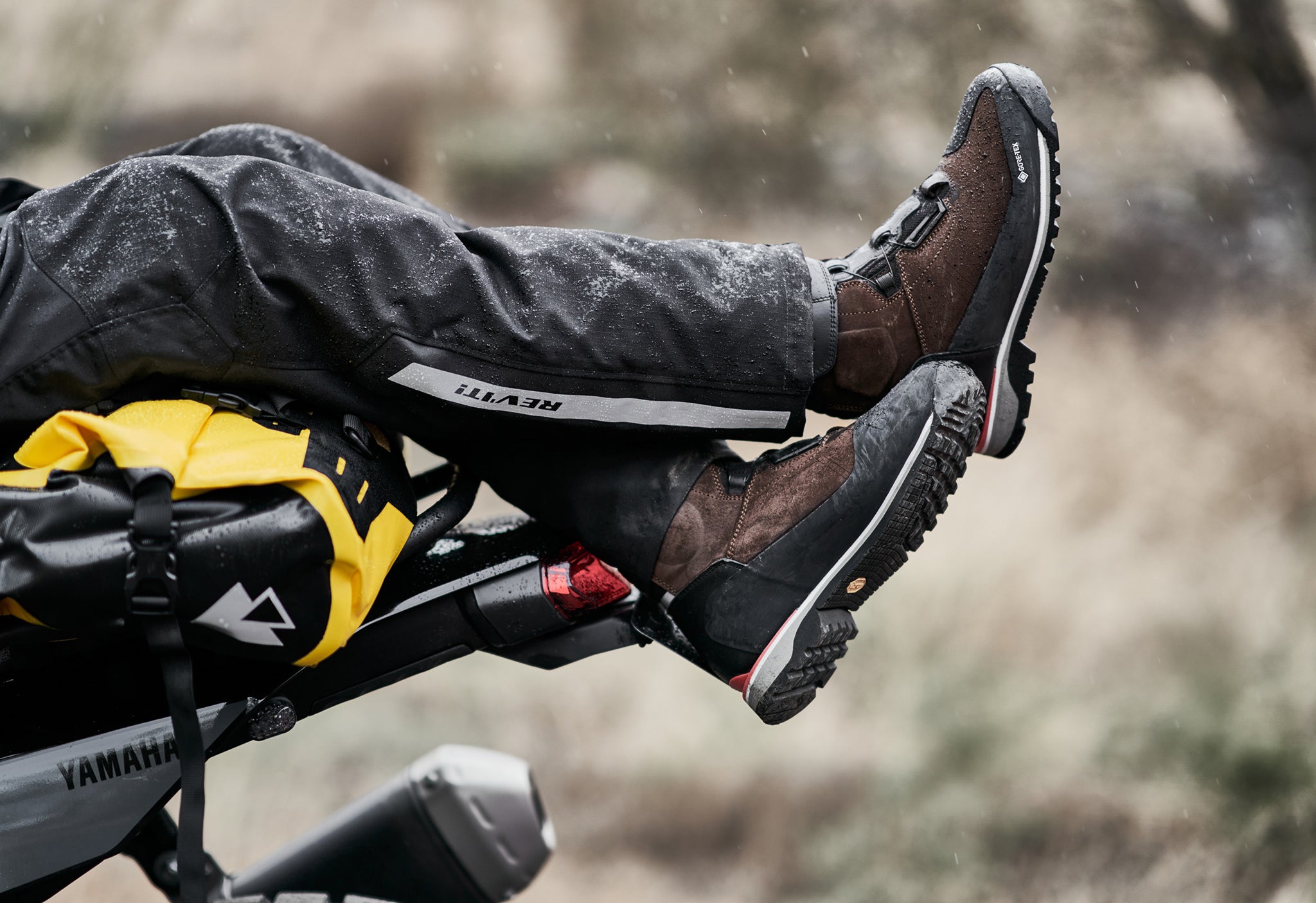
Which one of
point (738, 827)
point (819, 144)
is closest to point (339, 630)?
point (738, 827)

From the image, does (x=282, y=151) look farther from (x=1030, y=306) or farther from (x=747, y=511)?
(x=1030, y=306)

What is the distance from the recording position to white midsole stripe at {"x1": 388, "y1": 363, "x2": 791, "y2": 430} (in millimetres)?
776

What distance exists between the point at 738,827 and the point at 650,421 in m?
1.50

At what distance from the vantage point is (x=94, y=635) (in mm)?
749

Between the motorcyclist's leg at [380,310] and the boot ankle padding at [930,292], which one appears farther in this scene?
the boot ankle padding at [930,292]

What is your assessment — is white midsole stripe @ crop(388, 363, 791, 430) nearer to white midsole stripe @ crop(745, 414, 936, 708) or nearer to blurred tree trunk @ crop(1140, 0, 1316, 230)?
white midsole stripe @ crop(745, 414, 936, 708)

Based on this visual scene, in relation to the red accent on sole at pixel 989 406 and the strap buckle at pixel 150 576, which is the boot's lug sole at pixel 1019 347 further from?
the strap buckle at pixel 150 576

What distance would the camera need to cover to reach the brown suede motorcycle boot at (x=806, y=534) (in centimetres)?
80

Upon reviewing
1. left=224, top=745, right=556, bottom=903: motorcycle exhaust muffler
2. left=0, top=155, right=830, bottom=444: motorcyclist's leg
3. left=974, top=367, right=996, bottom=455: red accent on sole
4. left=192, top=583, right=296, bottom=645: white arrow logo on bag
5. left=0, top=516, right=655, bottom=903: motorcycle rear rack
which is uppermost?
left=0, top=155, right=830, bottom=444: motorcyclist's leg

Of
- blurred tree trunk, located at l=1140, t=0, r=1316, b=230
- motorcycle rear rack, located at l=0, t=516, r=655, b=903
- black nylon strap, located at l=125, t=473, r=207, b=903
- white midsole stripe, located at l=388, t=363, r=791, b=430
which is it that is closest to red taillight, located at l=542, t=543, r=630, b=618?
motorcycle rear rack, located at l=0, t=516, r=655, b=903

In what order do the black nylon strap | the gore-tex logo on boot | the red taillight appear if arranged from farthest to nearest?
the red taillight
the gore-tex logo on boot
the black nylon strap

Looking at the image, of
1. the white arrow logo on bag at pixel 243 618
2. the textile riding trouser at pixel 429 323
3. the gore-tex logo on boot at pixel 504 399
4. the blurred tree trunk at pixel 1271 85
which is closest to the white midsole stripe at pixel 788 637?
the textile riding trouser at pixel 429 323

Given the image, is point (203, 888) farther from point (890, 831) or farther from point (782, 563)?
point (890, 831)

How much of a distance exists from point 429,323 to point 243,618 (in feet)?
0.79
